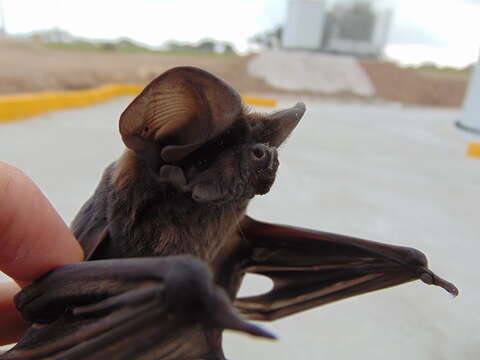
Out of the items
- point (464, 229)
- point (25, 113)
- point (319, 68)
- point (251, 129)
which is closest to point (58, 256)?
point (251, 129)

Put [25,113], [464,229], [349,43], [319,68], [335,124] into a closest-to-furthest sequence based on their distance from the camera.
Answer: [464,229] → [25,113] → [335,124] → [319,68] → [349,43]

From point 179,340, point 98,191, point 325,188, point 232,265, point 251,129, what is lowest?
point 325,188

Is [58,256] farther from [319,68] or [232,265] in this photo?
[319,68]

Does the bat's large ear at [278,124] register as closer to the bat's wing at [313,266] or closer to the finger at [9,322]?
the bat's wing at [313,266]

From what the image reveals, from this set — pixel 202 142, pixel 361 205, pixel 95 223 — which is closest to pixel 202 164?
pixel 202 142

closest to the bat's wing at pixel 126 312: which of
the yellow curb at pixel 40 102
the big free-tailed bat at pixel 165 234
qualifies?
the big free-tailed bat at pixel 165 234
